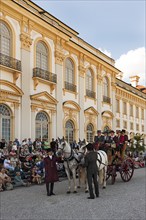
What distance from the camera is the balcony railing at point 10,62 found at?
18.2m

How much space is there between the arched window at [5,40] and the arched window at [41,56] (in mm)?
2988

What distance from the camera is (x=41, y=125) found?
21562 mm

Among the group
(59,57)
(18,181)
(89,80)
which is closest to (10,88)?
(59,57)

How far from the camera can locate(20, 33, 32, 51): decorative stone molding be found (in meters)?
20.0

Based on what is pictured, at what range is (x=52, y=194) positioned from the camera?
10.8m

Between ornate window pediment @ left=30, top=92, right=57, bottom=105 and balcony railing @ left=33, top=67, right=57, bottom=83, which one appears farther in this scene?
balcony railing @ left=33, top=67, right=57, bottom=83

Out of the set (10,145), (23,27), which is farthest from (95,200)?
(23,27)

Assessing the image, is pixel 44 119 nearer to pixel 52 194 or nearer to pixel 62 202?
pixel 52 194

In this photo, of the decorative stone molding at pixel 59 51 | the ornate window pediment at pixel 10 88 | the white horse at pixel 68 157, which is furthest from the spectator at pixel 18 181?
the decorative stone molding at pixel 59 51

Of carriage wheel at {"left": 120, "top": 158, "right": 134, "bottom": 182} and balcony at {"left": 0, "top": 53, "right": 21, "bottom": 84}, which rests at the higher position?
balcony at {"left": 0, "top": 53, "right": 21, "bottom": 84}

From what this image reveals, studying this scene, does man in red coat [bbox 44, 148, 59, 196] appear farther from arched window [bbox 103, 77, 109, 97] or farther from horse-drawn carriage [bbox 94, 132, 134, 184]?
arched window [bbox 103, 77, 109, 97]

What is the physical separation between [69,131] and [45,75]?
5.81 metres

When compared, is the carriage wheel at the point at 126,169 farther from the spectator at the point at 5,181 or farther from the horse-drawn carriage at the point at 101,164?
the spectator at the point at 5,181

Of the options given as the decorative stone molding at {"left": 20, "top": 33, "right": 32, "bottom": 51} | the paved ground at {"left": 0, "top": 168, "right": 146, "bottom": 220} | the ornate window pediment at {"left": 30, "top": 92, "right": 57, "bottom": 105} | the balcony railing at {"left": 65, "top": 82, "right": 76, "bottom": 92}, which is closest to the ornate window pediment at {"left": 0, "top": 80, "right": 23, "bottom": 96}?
the ornate window pediment at {"left": 30, "top": 92, "right": 57, "bottom": 105}
